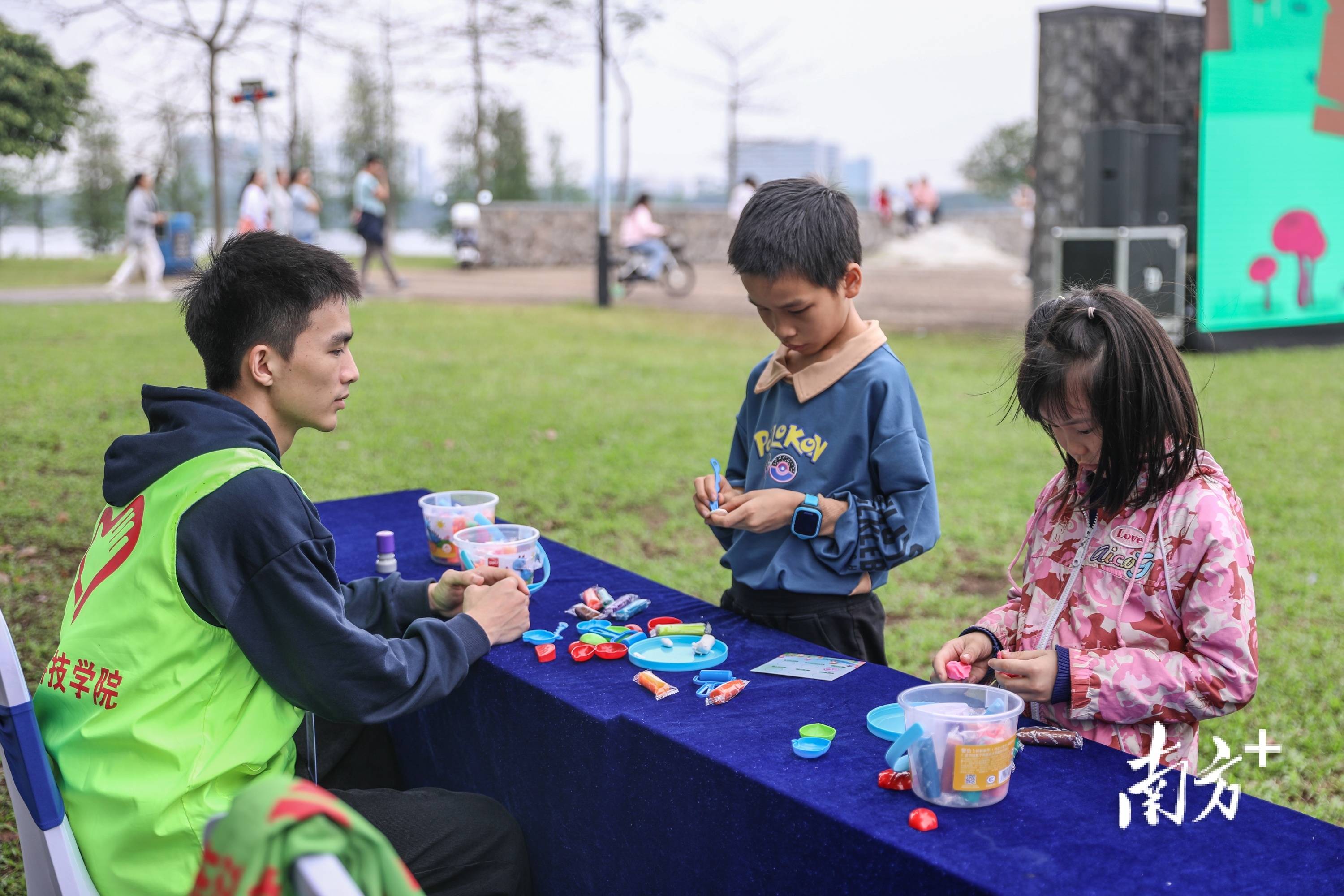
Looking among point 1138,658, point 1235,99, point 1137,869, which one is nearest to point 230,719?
point 1137,869

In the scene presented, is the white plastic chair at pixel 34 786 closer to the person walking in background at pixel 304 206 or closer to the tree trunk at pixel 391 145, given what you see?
the person walking in background at pixel 304 206

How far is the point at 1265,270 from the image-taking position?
33.4 feet

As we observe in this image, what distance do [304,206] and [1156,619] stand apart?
49.6ft

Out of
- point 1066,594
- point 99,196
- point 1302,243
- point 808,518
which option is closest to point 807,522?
point 808,518

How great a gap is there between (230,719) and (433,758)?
0.84 m

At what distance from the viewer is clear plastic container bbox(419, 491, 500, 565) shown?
2777 mm

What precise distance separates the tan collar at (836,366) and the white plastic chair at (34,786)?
1608mm

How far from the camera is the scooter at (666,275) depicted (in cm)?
1625

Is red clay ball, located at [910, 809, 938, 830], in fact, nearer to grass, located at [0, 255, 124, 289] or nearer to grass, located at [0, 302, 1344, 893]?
grass, located at [0, 302, 1344, 893]

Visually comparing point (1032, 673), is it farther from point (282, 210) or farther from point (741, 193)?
point (741, 193)

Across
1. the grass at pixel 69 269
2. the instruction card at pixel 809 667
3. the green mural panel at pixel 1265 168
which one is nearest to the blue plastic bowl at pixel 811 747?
the instruction card at pixel 809 667

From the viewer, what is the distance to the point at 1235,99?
971 cm

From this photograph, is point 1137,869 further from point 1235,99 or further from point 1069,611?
point 1235,99

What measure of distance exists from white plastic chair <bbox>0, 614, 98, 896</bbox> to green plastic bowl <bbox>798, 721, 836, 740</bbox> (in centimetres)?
111
